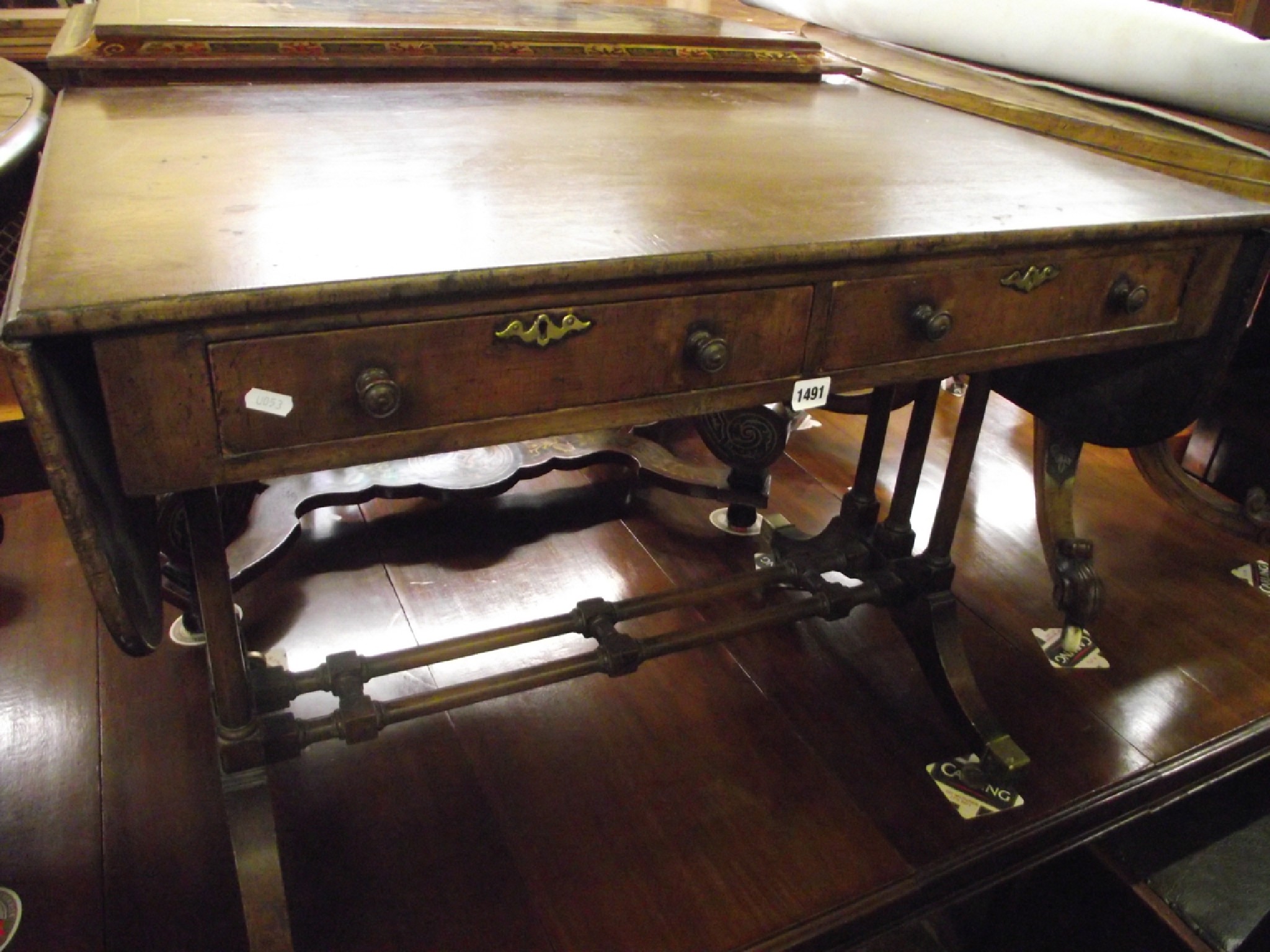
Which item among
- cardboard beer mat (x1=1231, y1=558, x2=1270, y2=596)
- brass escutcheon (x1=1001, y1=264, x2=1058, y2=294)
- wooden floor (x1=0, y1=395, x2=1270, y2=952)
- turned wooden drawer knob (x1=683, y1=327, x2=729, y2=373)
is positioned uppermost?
brass escutcheon (x1=1001, y1=264, x2=1058, y2=294)

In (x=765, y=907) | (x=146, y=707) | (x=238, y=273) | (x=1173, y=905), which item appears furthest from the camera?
(x=146, y=707)

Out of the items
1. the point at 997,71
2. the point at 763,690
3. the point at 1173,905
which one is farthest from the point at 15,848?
the point at 997,71

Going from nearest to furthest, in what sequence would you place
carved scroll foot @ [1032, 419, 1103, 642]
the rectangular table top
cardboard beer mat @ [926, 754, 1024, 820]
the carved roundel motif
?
the rectangular table top < cardboard beer mat @ [926, 754, 1024, 820] < carved scroll foot @ [1032, 419, 1103, 642] < the carved roundel motif

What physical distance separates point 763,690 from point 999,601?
557 mm

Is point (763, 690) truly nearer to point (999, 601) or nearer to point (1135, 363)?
point (999, 601)

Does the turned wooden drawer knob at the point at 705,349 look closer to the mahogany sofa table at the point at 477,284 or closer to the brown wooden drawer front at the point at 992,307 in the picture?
the mahogany sofa table at the point at 477,284

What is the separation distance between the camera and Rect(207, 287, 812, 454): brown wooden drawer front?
0.76 m

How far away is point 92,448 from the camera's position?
0.77 meters

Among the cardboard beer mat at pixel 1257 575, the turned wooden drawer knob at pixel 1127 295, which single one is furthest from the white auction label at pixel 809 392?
the cardboard beer mat at pixel 1257 575

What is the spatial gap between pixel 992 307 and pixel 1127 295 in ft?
0.62

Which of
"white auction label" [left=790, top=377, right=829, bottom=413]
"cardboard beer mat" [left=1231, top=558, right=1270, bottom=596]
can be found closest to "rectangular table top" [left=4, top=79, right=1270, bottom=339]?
"white auction label" [left=790, top=377, right=829, bottom=413]

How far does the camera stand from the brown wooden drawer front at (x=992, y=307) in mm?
965

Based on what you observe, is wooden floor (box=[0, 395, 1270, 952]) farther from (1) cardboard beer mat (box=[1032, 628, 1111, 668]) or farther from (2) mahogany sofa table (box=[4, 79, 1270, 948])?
(2) mahogany sofa table (box=[4, 79, 1270, 948])

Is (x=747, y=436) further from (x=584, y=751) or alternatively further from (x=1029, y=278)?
(x=1029, y=278)
